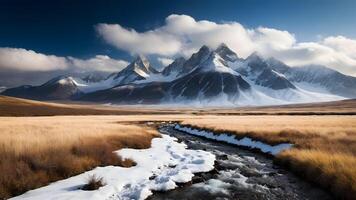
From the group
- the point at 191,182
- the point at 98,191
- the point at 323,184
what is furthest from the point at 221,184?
the point at 98,191

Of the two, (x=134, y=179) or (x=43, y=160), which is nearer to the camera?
(x=43, y=160)

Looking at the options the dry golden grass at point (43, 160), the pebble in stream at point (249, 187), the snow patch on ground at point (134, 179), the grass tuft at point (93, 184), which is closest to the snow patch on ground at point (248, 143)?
the pebble in stream at point (249, 187)

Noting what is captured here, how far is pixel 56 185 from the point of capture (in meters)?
12.9

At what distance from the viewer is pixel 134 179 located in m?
15.0

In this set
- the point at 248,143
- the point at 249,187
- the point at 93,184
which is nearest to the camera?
the point at 93,184

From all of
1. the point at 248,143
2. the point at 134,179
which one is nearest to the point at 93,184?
the point at 134,179

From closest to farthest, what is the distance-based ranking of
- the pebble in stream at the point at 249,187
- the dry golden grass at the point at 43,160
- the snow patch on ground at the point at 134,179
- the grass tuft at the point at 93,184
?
the snow patch on ground at the point at 134,179 → the dry golden grass at the point at 43,160 → the grass tuft at the point at 93,184 → the pebble in stream at the point at 249,187

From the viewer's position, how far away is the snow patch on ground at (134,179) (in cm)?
1203

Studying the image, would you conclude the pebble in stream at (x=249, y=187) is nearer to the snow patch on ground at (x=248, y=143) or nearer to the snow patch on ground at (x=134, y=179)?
the snow patch on ground at (x=134, y=179)

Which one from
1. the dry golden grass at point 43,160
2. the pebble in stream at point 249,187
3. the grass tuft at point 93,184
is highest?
the dry golden grass at point 43,160

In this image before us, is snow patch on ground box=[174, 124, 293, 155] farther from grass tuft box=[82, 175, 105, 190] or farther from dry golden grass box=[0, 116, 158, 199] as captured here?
grass tuft box=[82, 175, 105, 190]

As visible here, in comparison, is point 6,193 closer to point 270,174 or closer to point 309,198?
point 309,198

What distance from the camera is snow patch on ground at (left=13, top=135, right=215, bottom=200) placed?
1203 cm

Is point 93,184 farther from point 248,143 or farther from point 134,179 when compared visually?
point 248,143
